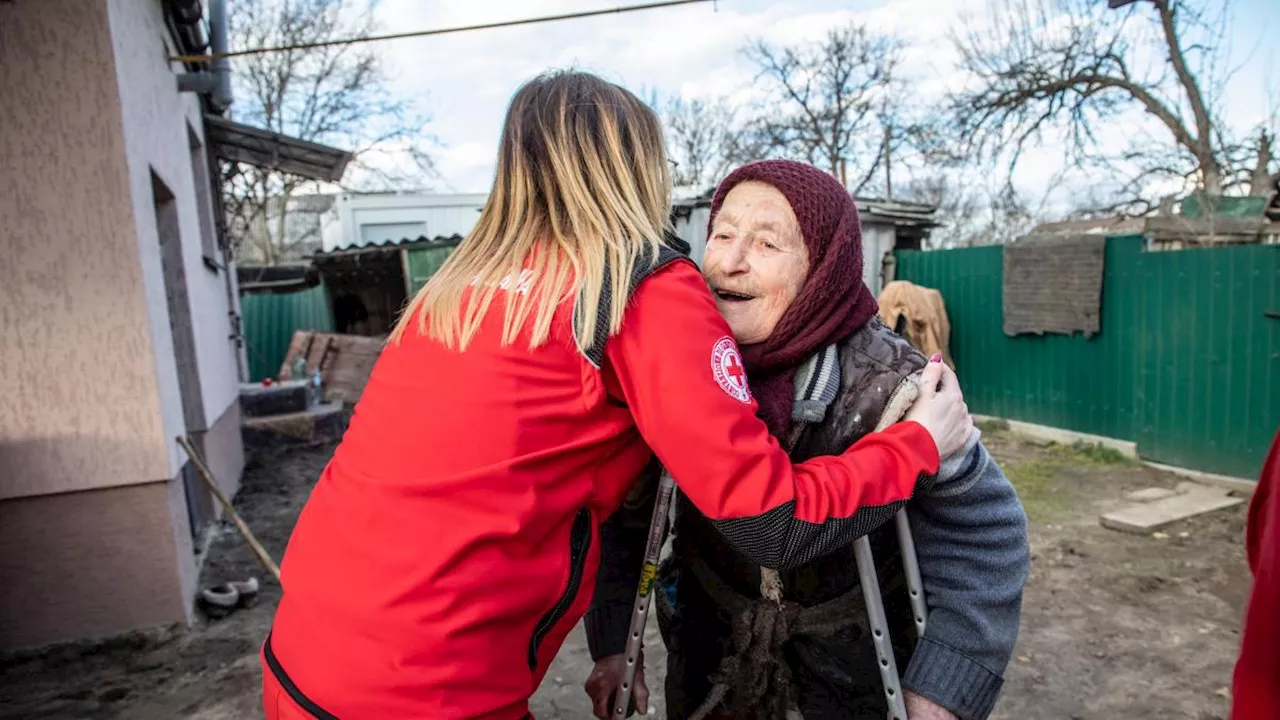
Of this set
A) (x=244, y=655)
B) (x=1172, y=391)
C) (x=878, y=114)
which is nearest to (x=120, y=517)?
(x=244, y=655)

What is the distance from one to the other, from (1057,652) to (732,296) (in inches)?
144

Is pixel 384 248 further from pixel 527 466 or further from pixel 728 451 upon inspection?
pixel 728 451

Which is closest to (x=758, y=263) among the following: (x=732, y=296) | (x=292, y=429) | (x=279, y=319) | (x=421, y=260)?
(x=732, y=296)

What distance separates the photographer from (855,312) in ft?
5.13

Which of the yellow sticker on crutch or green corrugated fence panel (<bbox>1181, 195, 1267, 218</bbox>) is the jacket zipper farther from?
green corrugated fence panel (<bbox>1181, 195, 1267, 218</bbox>)

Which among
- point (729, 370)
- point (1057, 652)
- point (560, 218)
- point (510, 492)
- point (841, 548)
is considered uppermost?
point (560, 218)

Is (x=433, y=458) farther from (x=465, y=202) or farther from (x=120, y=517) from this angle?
(x=465, y=202)

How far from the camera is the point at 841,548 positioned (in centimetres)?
152

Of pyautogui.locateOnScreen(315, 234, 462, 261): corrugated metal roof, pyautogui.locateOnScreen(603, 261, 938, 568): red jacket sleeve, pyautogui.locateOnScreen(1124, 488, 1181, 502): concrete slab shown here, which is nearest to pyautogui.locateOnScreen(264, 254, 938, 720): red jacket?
pyautogui.locateOnScreen(603, 261, 938, 568): red jacket sleeve

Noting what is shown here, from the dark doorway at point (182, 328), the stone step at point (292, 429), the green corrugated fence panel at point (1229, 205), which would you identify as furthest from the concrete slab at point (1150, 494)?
the stone step at point (292, 429)

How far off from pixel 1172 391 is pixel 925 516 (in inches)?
287

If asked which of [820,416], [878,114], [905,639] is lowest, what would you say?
[905,639]

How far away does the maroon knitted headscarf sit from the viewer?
1.49 meters

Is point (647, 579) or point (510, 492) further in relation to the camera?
point (647, 579)
